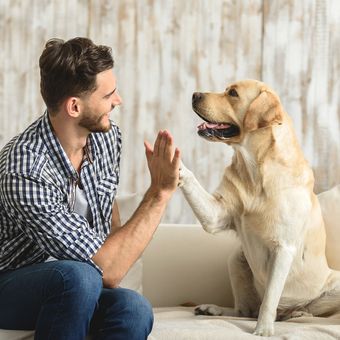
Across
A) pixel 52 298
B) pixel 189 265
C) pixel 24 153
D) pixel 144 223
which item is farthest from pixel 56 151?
pixel 189 265

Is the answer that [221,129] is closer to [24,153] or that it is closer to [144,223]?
[144,223]

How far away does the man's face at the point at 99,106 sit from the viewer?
7.38 feet

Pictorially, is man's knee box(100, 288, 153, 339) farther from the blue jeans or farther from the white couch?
the white couch

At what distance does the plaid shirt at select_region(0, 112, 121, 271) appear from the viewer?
2055mm

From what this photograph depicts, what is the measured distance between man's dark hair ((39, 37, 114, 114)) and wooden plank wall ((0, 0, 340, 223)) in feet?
3.22

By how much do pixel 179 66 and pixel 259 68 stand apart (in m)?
0.35

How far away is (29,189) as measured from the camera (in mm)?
2055

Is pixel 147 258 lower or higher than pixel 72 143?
lower

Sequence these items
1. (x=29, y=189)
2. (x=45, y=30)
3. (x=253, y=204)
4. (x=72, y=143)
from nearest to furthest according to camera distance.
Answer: (x=29, y=189)
(x=72, y=143)
(x=253, y=204)
(x=45, y=30)

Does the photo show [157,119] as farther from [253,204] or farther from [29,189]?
[29,189]

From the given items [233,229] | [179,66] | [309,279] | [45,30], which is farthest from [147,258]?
[45,30]

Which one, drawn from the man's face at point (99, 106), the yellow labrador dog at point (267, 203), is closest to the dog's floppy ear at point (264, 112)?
the yellow labrador dog at point (267, 203)

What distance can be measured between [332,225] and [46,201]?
3.93 ft

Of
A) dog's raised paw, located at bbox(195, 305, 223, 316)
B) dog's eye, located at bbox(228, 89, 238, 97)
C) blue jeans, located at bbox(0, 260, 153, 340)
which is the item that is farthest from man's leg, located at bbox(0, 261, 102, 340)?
dog's eye, located at bbox(228, 89, 238, 97)
